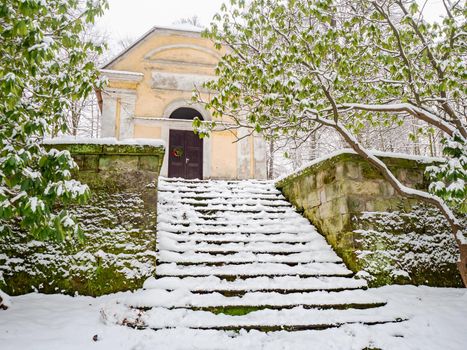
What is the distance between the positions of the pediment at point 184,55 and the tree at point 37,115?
717 centimetres

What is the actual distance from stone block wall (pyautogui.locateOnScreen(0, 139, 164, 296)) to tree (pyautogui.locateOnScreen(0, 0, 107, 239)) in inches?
15.7

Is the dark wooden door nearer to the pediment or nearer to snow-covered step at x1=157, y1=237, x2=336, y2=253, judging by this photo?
the pediment

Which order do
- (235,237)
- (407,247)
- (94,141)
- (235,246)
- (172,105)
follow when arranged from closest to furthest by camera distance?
(94,141) → (407,247) → (235,246) → (235,237) → (172,105)

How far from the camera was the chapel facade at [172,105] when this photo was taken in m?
10.3

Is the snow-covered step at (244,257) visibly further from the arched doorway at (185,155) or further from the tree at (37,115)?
the arched doorway at (185,155)

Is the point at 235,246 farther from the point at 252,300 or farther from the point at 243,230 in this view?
the point at 252,300

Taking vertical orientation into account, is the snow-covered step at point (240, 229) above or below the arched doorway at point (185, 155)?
below

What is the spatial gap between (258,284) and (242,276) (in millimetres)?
234

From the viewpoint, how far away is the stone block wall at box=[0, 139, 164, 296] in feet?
11.6

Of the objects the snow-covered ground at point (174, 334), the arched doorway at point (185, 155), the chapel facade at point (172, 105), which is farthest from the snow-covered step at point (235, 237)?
the arched doorway at point (185, 155)

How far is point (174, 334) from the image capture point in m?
2.88

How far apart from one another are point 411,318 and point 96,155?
3.84 metres

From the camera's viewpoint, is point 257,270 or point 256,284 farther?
point 257,270

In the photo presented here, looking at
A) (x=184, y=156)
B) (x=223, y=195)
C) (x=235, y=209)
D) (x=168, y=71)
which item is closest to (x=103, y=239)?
(x=235, y=209)
